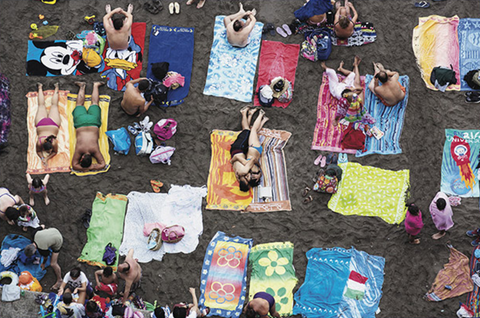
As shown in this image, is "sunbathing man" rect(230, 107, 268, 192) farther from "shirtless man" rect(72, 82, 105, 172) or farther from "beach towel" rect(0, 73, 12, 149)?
"beach towel" rect(0, 73, 12, 149)

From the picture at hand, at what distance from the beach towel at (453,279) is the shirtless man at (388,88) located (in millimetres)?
3081

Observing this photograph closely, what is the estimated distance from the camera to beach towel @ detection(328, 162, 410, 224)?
11516 millimetres

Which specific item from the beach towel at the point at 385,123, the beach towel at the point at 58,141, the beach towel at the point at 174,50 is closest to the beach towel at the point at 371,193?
the beach towel at the point at 385,123

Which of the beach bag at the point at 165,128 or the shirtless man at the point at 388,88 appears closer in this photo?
the shirtless man at the point at 388,88

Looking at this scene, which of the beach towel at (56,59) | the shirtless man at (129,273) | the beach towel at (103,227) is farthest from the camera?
the beach towel at (56,59)

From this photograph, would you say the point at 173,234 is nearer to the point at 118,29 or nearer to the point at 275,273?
the point at 275,273

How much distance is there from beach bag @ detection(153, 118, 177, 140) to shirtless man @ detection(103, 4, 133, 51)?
1.96 meters

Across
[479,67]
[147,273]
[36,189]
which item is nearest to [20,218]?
[36,189]

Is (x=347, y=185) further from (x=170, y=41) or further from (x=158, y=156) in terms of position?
(x=170, y=41)

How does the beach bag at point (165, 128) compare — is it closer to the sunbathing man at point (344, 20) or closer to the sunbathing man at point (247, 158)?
the sunbathing man at point (247, 158)

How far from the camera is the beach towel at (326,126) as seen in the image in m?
12.0

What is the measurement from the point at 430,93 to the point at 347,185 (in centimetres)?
263

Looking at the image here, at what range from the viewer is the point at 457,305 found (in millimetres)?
10930

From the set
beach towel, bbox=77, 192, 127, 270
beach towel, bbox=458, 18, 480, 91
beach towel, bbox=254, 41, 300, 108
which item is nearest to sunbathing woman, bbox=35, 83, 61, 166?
beach towel, bbox=77, 192, 127, 270
